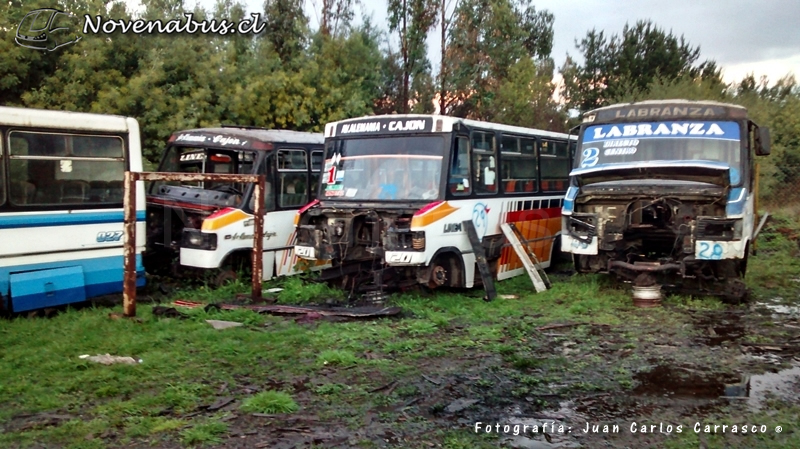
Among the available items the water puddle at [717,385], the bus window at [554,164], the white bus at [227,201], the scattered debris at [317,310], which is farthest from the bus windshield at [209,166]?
the water puddle at [717,385]

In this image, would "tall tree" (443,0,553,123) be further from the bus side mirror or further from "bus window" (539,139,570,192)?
the bus side mirror

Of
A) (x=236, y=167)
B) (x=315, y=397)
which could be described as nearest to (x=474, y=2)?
(x=236, y=167)

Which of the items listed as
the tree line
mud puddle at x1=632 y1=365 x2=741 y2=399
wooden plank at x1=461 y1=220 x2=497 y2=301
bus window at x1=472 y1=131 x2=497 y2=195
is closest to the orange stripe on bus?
wooden plank at x1=461 y1=220 x2=497 y2=301

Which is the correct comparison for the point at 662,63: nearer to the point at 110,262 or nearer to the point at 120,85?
the point at 120,85

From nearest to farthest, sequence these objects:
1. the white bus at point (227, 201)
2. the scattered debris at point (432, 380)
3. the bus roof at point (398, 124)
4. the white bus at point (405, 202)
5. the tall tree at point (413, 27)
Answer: the scattered debris at point (432, 380) → the white bus at point (405, 202) → the bus roof at point (398, 124) → the white bus at point (227, 201) → the tall tree at point (413, 27)

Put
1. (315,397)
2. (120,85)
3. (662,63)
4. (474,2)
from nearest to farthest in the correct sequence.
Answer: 1. (315,397)
2. (120,85)
3. (474,2)
4. (662,63)

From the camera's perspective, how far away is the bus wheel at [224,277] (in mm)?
10656

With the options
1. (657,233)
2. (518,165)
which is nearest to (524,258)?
(518,165)

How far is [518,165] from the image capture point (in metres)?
12.0

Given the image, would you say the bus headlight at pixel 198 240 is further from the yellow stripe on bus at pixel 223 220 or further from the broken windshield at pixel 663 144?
the broken windshield at pixel 663 144

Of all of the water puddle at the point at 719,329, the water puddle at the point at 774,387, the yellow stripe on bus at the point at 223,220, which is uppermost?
the yellow stripe on bus at the point at 223,220

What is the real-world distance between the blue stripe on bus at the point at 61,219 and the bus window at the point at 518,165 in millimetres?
5724

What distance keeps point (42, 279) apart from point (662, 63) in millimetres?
32194

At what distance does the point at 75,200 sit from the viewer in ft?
29.8
